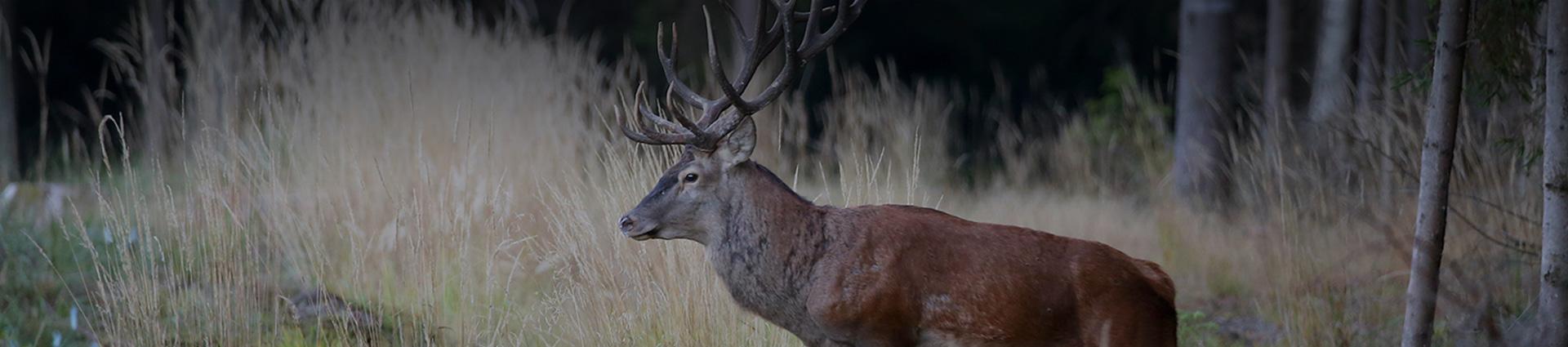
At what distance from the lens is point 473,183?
8109 mm

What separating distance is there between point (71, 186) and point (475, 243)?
4.03 metres

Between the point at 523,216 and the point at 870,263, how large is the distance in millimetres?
2755

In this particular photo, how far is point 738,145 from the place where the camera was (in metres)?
4.70

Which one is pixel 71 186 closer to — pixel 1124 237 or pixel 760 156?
pixel 760 156

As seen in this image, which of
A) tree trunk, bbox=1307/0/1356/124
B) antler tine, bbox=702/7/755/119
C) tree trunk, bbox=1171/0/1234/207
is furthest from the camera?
tree trunk, bbox=1307/0/1356/124

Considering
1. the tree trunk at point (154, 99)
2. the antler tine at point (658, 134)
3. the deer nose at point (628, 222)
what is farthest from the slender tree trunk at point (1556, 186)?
the tree trunk at point (154, 99)

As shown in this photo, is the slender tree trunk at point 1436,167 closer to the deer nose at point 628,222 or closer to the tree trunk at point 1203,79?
the deer nose at point 628,222

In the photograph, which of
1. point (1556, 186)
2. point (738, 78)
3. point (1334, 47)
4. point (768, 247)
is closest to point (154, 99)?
point (738, 78)

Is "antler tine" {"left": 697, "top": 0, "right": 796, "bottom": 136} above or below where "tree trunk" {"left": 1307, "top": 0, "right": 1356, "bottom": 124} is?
below

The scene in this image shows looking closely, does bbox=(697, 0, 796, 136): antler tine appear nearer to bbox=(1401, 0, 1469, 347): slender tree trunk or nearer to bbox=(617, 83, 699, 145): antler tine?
bbox=(617, 83, 699, 145): antler tine


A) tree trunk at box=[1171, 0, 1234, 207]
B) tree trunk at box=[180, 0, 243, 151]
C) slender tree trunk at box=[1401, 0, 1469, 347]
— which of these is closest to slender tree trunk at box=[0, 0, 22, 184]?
tree trunk at box=[180, 0, 243, 151]

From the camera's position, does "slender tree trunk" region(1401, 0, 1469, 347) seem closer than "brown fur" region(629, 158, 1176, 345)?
No

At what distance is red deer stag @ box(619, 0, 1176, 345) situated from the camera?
4.48m

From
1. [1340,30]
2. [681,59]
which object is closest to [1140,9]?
[681,59]
